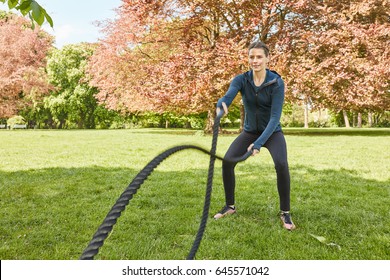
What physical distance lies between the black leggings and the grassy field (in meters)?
Answer: 0.36

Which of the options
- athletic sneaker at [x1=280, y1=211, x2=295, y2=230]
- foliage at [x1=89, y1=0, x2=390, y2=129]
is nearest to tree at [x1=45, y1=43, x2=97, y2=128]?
foliage at [x1=89, y1=0, x2=390, y2=129]

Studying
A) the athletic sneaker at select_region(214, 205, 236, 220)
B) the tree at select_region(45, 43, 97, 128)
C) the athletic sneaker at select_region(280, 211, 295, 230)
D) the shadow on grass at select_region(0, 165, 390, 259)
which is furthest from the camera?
the tree at select_region(45, 43, 97, 128)

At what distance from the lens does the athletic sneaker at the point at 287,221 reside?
13.0 ft

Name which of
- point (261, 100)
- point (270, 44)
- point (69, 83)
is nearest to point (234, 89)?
point (261, 100)

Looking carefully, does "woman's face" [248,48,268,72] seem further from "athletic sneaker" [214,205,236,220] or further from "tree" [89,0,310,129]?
"tree" [89,0,310,129]

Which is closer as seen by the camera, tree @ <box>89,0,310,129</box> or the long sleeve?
the long sleeve

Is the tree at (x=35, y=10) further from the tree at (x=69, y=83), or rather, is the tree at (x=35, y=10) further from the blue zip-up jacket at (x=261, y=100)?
the tree at (x=69, y=83)

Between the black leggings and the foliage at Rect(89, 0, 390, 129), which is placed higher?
the foliage at Rect(89, 0, 390, 129)

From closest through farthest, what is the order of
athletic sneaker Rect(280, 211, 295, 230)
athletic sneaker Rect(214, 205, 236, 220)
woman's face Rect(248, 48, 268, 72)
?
woman's face Rect(248, 48, 268, 72) → athletic sneaker Rect(280, 211, 295, 230) → athletic sneaker Rect(214, 205, 236, 220)

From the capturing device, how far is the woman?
3.72 m

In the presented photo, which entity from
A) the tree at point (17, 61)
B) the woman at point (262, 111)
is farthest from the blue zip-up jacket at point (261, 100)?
the tree at point (17, 61)

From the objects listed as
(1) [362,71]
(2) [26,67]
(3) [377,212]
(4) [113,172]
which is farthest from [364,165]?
(2) [26,67]

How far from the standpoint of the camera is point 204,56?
1755 cm

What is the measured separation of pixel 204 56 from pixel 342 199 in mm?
13435
